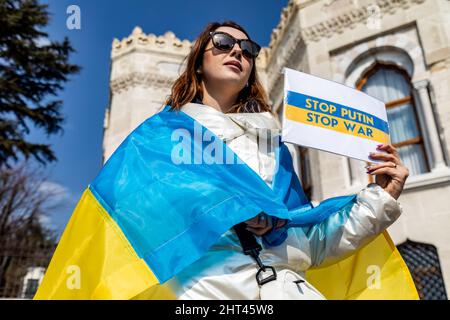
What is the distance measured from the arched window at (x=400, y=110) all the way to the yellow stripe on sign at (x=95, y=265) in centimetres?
684

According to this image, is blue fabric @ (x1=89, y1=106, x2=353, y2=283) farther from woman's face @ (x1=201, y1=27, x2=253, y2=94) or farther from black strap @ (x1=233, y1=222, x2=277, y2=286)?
woman's face @ (x1=201, y1=27, x2=253, y2=94)

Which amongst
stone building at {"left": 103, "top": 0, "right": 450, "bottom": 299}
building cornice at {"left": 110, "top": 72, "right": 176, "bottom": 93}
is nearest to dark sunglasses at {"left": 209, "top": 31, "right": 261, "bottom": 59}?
stone building at {"left": 103, "top": 0, "right": 450, "bottom": 299}

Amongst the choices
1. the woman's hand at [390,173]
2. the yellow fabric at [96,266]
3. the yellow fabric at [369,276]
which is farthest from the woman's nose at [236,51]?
the yellow fabric at [369,276]

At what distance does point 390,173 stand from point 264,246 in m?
0.73

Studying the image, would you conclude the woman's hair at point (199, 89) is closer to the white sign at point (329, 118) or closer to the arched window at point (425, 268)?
the white sign at point (329, 118)

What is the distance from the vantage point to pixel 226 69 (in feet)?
5.91

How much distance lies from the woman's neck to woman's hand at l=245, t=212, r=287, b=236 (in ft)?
2.51

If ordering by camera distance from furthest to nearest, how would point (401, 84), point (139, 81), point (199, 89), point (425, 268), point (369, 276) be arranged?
point (139, 81) → point (401, 84) → point (425, 268) → point (199, 89) → point (369, 276)

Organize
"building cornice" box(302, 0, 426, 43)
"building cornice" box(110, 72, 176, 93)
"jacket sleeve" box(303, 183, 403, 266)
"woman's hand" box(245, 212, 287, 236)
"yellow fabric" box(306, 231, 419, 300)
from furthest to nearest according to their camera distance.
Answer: "building cornice" box(110, 72, 176, 93) < "building cornice" box(302, 0, 426, 43) < "yellow fabric" box(306, 231, 419, 300) < "jacket sleeve" box(303, 183, 403, 266) < "woman's hand" box(245, 212, 287, 236)

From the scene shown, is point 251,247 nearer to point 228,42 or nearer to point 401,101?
point 228,42

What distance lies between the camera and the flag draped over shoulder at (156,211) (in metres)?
1.23

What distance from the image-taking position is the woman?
4.02 feet

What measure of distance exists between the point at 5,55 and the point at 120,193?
1271 cm

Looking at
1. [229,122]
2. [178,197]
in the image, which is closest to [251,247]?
[178,197]
